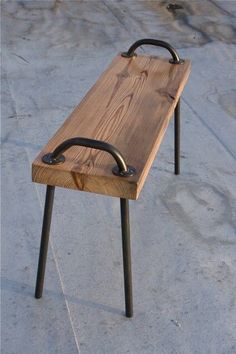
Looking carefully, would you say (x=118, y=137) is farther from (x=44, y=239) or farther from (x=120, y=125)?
(x=44, y=239)

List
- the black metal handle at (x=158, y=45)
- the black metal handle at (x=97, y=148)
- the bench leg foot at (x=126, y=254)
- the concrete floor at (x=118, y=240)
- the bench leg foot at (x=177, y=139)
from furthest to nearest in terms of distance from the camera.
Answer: the bench leg foot at (x=177, y=139), the black metal handle at (x=158, y=45), the concrete floor at (x=118, y=240), the bench leg foot at (x=126, y=254), the black metal handle at (x=97, y=148)

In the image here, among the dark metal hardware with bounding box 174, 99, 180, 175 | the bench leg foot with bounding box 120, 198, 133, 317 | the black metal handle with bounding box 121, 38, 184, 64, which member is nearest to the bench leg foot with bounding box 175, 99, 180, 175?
the dark metal hardware with bounding box 174, 99, 180, 175

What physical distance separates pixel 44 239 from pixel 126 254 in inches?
11.0

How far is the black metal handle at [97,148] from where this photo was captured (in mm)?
1653

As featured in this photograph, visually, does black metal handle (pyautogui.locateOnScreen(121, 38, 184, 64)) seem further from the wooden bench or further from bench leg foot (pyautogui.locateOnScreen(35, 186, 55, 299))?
bench leg foot (pyautogui.locateOnScreen(35, 186, 55, 299))

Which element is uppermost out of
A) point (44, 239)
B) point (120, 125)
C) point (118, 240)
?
point (120, 125)

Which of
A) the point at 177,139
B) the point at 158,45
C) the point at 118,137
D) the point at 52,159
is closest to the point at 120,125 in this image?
the point at 118,137

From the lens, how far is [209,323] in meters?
2.03

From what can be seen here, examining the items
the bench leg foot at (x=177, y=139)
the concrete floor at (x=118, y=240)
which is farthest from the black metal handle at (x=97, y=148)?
the bench leg foot at (x=177, y=139)

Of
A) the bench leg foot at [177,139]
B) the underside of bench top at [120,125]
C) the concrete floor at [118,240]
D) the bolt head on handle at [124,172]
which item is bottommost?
the concrete floor at [118,240]

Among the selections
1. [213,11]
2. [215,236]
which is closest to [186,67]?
[215,236]

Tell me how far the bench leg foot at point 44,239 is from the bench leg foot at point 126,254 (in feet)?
0.77

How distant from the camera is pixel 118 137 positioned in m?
1.94

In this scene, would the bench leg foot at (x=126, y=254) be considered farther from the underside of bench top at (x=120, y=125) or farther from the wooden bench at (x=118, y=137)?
the underside of bench top at (x=120, y=125)
